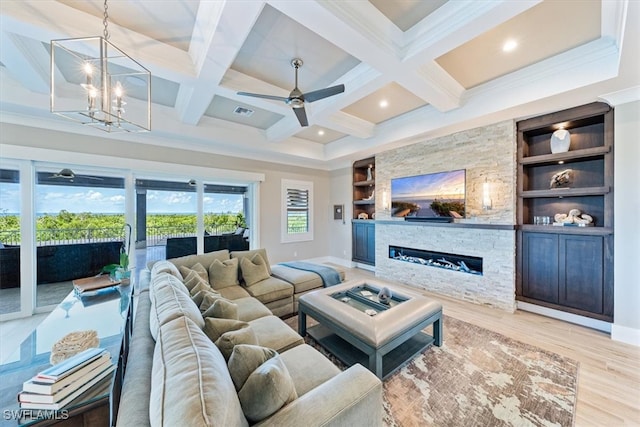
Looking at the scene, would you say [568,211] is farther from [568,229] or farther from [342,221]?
[342,221]

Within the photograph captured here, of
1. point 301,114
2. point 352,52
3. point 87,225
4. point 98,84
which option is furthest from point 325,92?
point 87,225

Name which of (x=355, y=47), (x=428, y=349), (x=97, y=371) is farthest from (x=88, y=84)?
(x=428, y=349)

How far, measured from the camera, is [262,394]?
1.02 metres

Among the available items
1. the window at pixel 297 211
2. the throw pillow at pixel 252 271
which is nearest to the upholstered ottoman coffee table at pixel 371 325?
the throw pillow at pixel 252 271

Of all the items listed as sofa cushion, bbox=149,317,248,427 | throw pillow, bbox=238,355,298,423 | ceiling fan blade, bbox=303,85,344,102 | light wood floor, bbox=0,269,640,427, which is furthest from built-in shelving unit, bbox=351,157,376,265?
sofa cushion, bbox=149,317,248,427

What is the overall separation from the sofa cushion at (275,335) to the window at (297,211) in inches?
164

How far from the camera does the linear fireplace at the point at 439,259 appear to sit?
162 inches

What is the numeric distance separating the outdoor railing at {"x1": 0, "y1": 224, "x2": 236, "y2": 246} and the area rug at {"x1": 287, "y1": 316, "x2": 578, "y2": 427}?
12.0ft

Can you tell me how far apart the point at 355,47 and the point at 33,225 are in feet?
16.4

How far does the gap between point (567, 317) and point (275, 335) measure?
3986 millimetres

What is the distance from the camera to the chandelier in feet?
5.57

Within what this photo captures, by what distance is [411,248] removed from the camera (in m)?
5.01

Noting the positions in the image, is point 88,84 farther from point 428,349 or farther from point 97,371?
point 428,349

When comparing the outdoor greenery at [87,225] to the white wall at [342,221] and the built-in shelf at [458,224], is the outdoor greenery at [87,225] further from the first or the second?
the built-in shelf at [458,224]
